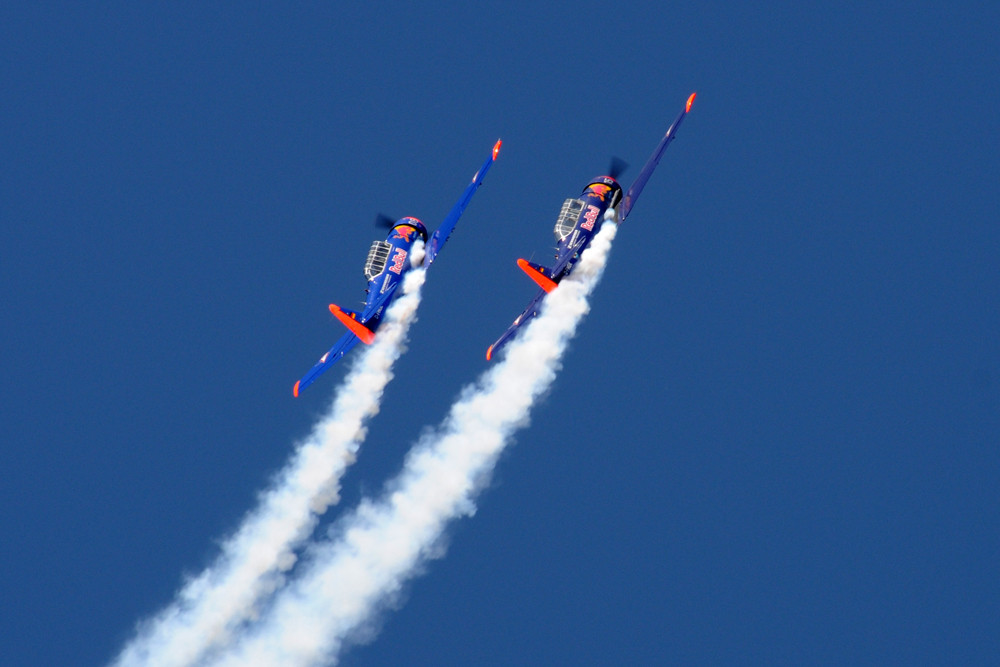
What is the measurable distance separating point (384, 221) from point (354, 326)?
9.81 m

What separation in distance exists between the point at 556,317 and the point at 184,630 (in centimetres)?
2676

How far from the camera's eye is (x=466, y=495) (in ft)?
310

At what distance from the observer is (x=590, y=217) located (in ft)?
326

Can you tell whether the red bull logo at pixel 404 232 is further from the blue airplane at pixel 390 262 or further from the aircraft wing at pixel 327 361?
the aircraft wing at pixel 327 361

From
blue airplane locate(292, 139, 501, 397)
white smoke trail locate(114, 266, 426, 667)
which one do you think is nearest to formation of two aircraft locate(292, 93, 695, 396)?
blue airplane locate(292, 139, 501, 397)

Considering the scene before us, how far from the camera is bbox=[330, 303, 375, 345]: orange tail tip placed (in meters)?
95.2

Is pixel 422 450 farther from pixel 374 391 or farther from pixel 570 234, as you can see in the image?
pixel 570 234

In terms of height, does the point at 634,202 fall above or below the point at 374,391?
above

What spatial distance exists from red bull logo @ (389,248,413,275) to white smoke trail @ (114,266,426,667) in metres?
2.17

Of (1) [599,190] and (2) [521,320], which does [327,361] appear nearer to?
(2) [521,320]

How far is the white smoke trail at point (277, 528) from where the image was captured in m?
94.9

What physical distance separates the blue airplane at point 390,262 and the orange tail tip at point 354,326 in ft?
0.82

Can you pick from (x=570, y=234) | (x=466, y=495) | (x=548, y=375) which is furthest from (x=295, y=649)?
(x=570, y=234)

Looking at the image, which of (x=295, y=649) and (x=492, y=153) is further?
(x=492, y=153)
